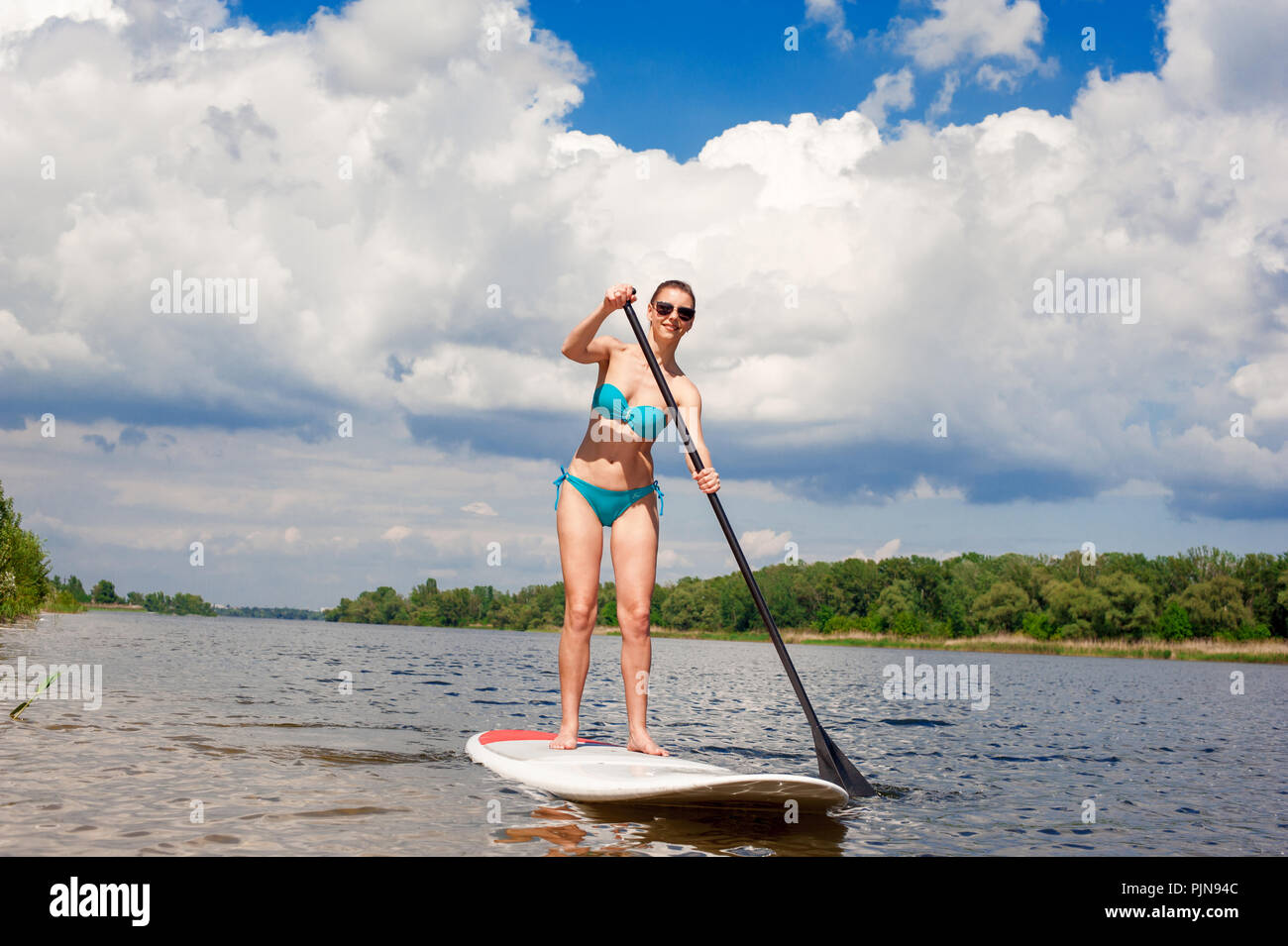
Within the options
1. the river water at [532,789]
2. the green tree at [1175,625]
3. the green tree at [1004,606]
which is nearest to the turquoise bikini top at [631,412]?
the river water at [532,789]

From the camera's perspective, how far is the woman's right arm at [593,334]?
597 cm

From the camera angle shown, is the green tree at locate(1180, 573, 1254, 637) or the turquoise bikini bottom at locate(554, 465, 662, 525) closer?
the turquoise bikini bottom at locate(554, 465, 662, 525)

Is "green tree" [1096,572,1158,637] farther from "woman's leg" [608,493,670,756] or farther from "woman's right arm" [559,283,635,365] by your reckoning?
"woman's right arm" [559,283,635,365]

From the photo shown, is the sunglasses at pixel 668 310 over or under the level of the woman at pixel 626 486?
over

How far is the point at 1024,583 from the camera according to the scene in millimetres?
82188

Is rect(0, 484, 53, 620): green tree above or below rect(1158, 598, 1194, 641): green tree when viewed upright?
above

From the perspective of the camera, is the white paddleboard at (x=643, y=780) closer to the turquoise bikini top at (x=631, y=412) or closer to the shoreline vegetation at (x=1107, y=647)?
the turquoise bikini top at (x=631, y=412)

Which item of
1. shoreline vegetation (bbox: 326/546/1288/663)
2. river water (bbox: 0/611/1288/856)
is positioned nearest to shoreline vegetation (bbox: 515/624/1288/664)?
shoreline vegetation (bbox: 326/546/1288/663)

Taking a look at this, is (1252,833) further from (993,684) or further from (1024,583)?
(1024,583)

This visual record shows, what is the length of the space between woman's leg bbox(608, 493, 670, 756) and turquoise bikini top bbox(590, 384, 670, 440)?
589mm

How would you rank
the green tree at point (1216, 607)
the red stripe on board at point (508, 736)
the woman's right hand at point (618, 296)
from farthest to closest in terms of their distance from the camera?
the green tree at point (1216, 607) < the red stripe on board at point (508, 736) < the woman's right hand at point (618, 296)

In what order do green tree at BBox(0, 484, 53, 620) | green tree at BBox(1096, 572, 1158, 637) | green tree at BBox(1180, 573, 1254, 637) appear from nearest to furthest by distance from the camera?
1. green tree at BBox(0, 484, 53, 620)
2. green tree at BBox(1096, 572, 1158, 637)
3. green tree at BBox(1180, 573, 1254, 637)

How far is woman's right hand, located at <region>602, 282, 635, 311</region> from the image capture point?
596 cm

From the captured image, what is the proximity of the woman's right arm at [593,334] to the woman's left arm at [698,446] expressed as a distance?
74cm
